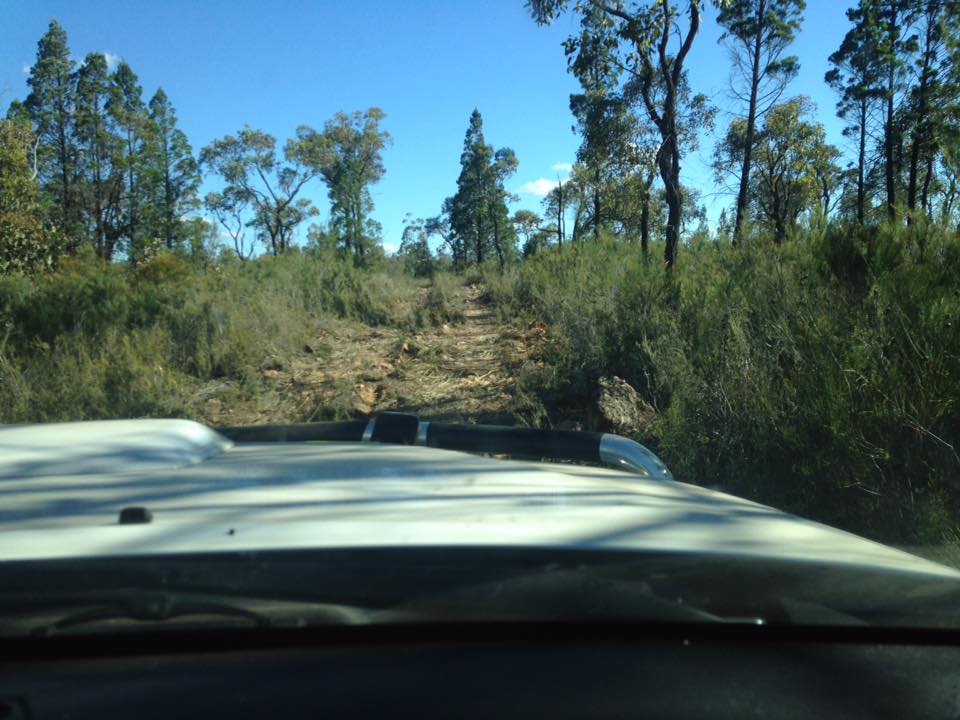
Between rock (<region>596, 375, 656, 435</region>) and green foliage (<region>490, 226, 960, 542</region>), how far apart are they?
0.23 meters

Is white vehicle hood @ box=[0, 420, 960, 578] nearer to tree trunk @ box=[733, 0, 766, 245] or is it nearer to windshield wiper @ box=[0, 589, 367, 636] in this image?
windshield wiper @ box=[0, 589, 367, 636]

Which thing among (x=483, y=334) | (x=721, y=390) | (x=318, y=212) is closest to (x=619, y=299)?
(x=483, y=334)

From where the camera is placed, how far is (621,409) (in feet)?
23.4

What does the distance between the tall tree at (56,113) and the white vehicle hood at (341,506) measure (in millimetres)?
40046

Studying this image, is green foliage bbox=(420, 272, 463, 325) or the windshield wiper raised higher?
green foliage bbox=(420, 272, 463, 325)

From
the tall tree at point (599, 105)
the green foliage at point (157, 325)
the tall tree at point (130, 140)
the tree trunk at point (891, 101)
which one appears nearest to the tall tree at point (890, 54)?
the tree trunk at point (891, 101)

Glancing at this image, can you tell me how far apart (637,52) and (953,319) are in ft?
31.0

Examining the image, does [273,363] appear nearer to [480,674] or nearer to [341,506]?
[341,506]

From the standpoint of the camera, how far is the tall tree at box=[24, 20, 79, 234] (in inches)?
1495

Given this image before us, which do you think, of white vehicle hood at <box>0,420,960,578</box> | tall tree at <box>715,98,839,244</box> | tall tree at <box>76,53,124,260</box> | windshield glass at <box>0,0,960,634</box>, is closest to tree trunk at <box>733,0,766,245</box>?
tall tree at <box>715,98,839,244</box>

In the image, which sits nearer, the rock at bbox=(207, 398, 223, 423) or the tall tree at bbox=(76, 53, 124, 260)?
the rock at bbox=(207, 398, 223, 423)

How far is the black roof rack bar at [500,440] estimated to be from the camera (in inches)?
141

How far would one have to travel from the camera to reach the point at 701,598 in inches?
66.7

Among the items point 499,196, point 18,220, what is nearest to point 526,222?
point 499,196
